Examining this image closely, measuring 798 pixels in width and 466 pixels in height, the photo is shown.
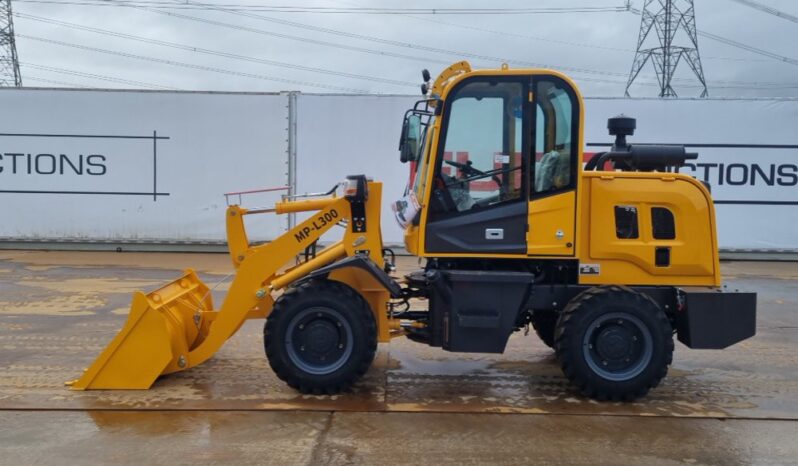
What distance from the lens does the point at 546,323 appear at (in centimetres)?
600

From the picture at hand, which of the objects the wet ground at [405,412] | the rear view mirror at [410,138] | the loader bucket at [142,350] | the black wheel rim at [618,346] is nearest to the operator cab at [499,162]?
the rear view mirror at [410,138]

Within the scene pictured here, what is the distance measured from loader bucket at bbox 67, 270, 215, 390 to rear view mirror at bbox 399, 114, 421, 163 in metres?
2.23

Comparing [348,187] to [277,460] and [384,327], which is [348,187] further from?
[277,460]

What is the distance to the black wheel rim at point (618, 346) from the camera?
4934mm

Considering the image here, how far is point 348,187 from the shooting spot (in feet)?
16.9

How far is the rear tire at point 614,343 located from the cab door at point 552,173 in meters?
0.47

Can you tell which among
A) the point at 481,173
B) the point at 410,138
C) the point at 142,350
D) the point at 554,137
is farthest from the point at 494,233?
the point at 142,350

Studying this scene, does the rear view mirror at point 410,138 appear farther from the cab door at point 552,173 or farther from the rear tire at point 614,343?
the rear tire at point 614,343

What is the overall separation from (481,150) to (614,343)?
175 centimetres

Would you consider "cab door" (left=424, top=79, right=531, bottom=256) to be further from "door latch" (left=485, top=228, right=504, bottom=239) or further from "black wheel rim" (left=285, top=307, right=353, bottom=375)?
"black wheel rim" (left=285, top=307, right=353, bottom=375)

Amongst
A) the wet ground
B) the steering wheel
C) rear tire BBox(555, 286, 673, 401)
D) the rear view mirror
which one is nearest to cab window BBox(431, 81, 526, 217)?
the steering wheel

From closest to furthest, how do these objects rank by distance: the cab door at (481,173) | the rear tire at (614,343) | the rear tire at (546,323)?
the rear tire at (614,343) → the cab door at (481,173) → the rear tire at (546,323)

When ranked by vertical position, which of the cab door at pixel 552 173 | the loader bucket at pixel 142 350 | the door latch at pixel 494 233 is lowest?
the loader bucket at pixel 142 350

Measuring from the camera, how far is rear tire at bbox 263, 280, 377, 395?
4.94 meters
